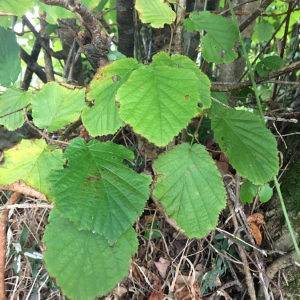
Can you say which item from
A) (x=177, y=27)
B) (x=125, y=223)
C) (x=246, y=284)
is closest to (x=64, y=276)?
(x=125, y=223)

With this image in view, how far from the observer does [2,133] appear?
41.0 inches

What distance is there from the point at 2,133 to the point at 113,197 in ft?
2.45

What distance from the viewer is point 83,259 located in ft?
1.72

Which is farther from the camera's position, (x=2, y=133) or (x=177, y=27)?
(x=2, y=133)

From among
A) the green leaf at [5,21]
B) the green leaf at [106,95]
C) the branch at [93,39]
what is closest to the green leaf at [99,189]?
the green leaf at [106,95]

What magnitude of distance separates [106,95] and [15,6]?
41cm

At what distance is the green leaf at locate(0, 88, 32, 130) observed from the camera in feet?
2.20

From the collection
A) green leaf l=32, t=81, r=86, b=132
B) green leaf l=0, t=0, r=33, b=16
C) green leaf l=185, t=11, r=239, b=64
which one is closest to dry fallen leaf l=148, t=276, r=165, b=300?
green leaf l=32, t=81, r=86, b=132

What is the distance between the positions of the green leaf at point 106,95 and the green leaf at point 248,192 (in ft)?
1.15

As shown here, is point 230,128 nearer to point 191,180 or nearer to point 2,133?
point 191,180

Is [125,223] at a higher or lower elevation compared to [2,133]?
higher

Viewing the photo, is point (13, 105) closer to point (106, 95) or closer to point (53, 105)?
point (53, 105)

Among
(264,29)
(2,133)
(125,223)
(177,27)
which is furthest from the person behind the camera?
(264,29)

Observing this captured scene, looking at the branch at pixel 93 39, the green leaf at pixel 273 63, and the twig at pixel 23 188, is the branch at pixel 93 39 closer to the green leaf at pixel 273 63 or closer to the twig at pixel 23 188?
the twig at pixel 23 188
